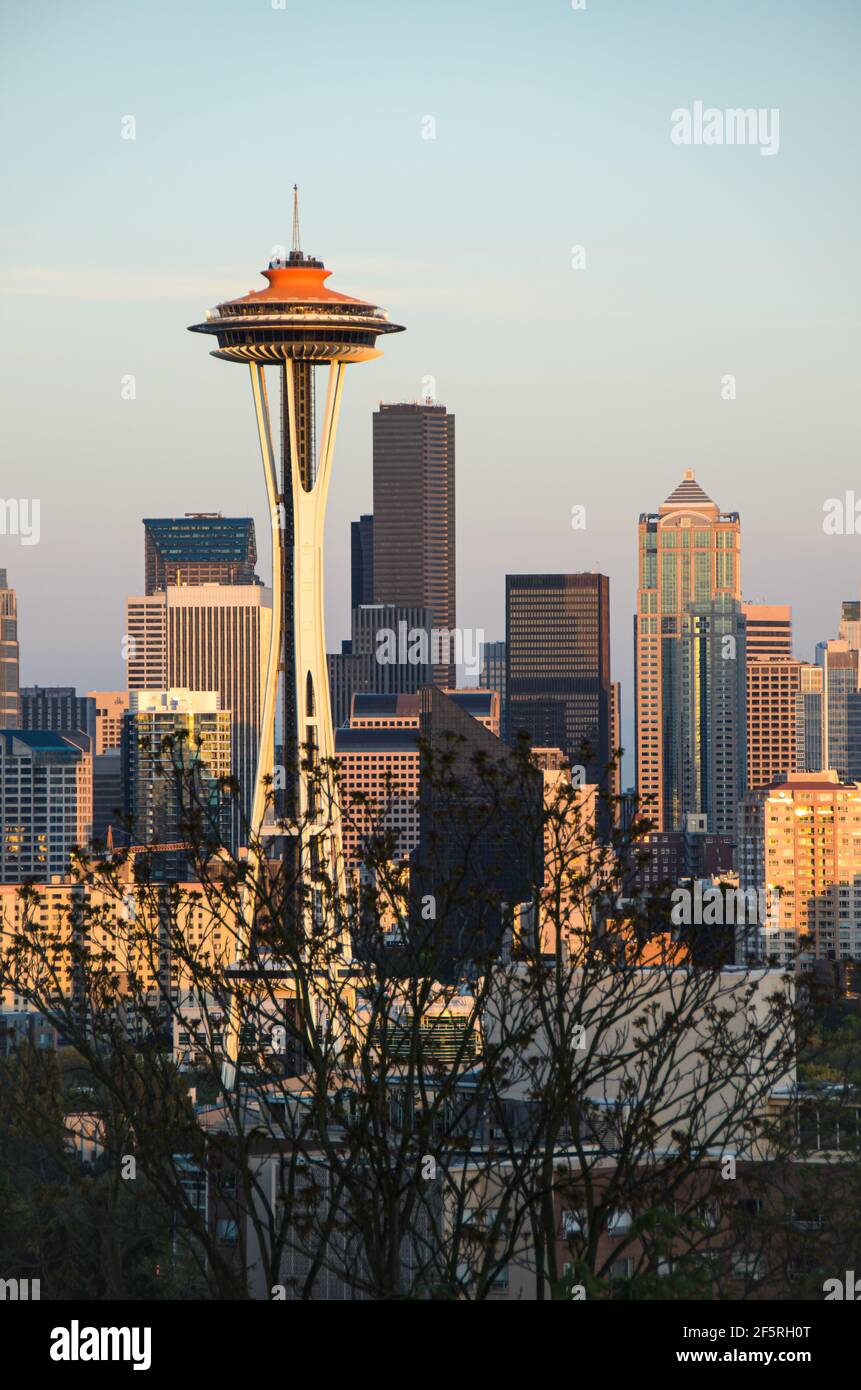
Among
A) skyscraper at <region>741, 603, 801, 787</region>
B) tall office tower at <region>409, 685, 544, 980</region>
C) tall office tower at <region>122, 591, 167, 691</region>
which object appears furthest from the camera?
tall office tower at <region>122, 591, 167, 691</region>

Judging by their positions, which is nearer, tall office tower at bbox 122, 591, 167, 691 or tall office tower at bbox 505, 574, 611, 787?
tall office tower at bbox 505, 574, 611, 787

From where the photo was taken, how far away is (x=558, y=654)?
14100 centimetres

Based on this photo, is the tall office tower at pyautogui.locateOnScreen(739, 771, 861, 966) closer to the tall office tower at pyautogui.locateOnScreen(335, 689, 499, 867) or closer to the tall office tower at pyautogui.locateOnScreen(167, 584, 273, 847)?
the tall office tower at pyautogui.locateOnScreen(335, 689, 499, 867)

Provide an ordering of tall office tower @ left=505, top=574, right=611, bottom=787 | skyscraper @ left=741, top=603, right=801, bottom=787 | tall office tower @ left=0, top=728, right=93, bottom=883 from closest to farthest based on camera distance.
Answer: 1. tall office tower @ left=0, top=728, right=93, bottom=883
2. skyscraper @ left=741, top=603, right=801, bottom=787
3. tall office tower @ left=505, top=574, right=611, bottom=787

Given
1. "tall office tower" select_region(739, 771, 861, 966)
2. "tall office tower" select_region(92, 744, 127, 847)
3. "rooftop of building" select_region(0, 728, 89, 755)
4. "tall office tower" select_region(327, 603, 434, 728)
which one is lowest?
"tall office tower" select_region(739, 771, 861, 966)

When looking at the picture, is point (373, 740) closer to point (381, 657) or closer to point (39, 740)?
point (381, 657)

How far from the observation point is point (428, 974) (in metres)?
7.99

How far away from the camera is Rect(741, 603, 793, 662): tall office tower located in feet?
472

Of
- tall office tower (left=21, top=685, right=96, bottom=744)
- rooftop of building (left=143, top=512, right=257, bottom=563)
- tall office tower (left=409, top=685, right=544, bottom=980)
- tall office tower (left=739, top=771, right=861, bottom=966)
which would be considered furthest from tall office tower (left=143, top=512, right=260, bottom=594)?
tall office tower (left=409, top=685, right=544, bottom=980)

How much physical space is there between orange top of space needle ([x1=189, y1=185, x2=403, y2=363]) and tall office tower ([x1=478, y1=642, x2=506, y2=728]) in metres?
78.4
